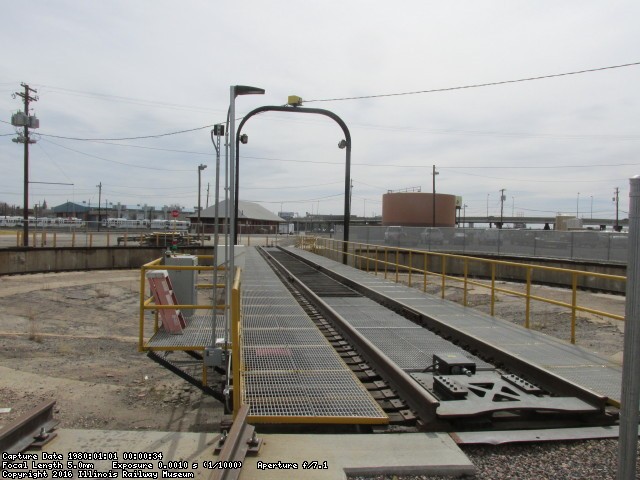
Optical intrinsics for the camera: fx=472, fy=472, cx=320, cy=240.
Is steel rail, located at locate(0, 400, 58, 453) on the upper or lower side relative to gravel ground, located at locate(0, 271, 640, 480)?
upper

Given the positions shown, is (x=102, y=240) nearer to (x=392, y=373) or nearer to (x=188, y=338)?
(x=188, y=338)

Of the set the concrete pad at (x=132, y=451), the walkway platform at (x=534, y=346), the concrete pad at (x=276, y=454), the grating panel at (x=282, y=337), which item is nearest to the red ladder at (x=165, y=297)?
the grating panel at (x=282, y=337)

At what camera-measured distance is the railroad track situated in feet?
14.8

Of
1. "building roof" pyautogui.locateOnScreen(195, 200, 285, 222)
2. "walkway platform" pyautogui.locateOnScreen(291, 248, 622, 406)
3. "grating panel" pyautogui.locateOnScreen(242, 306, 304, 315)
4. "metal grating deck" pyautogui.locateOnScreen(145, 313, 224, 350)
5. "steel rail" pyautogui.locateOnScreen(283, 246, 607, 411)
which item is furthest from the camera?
"building roof" pyautogui.locateOnScreen(195, 200, 285, 222)

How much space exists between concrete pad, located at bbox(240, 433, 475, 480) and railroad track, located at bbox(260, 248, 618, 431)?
40 cm

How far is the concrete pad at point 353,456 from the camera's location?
11.5 ft

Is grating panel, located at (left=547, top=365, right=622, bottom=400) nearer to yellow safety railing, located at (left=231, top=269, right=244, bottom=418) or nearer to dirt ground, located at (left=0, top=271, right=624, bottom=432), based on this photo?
yellow safety railing, located at (left=231, top=269, right=244, bottom=418)

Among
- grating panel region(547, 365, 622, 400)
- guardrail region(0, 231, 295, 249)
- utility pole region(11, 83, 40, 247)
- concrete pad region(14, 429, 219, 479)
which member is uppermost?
utility pole region(11, 83, 40, 247)

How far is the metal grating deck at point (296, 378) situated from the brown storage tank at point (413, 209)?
5140 centimetres

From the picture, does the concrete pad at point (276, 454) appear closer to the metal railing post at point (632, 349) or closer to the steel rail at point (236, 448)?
the steel rail at point (236, 448)

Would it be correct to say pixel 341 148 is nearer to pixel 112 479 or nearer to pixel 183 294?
pixel 183 294

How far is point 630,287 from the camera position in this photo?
2.67 m

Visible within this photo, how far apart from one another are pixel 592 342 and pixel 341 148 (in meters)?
13.4

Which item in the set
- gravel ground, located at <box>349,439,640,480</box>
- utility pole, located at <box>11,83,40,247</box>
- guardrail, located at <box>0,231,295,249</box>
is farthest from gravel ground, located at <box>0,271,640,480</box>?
utility pole, located at <box>11,83,40,247</box>
